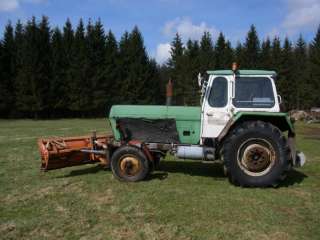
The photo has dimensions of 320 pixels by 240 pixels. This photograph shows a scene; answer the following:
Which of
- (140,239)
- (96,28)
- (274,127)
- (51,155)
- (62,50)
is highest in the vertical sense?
(96,28)

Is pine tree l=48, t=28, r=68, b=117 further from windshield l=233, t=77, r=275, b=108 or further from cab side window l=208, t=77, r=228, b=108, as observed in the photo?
windshield l=233, t=77, r=275, b=108

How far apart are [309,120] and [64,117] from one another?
93.8 feet

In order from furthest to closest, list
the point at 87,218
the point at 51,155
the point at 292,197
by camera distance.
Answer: the point at 51,155
the point at 292,197
the point at 87,218

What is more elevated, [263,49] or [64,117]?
[263,49]

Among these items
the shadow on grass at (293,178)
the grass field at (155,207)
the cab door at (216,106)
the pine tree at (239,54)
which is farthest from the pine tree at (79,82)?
the cab door at (216,106)

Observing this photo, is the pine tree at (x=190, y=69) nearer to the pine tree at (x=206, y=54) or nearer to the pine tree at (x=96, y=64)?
the pine tree at (x=206, y=54)

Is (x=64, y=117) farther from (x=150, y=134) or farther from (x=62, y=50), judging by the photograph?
(x=150, y=134)

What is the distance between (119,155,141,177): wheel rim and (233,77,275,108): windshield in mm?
2458

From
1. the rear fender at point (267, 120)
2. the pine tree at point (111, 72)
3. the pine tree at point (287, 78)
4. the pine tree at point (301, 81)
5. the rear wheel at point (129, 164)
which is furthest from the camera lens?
the pine tree at point (287, 78)

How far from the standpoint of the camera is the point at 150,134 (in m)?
8.28

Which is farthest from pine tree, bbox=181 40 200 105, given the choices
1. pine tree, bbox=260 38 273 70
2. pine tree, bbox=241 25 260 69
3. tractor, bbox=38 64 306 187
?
tractor, bbox=38 64 306 187

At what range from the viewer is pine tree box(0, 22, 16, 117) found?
136 feet

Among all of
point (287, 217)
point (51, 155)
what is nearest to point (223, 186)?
point (287, 217)

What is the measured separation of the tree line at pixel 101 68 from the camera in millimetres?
42844
